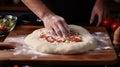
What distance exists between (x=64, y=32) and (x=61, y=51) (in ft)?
0.49

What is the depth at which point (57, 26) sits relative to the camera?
1270mm

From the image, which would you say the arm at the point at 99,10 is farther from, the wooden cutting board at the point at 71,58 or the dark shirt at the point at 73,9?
the wooden cutting board at the point at 71,58

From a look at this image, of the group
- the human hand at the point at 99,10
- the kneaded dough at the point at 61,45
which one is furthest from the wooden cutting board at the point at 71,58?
the human hand at the point at 99,10

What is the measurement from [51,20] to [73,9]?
14.4 inches

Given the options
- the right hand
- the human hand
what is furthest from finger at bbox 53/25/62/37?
the human hand

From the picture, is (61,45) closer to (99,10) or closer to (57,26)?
(57,26)

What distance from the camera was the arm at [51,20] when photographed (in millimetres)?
1265

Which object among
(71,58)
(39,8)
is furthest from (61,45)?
(39,8)

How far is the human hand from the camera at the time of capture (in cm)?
157

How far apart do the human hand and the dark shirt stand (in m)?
0.07

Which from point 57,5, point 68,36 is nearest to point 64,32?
point 68,36

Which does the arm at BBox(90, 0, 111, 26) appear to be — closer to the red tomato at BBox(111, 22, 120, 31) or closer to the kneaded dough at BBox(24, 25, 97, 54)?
the red tomato at BBox(111, 22, 120, 31)

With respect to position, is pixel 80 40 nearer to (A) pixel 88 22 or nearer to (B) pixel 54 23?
(B) pixel 54 23

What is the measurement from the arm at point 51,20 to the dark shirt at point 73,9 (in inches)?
9.5
